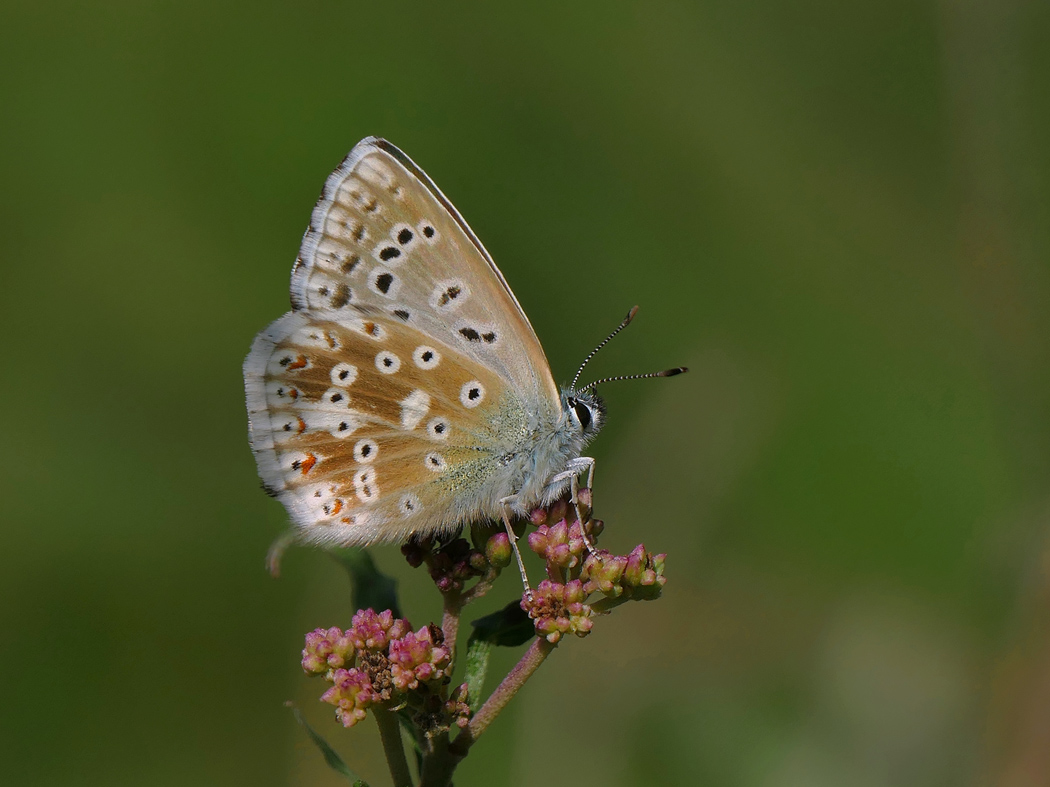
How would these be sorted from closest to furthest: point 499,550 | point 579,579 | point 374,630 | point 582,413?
point 374,630 → point 579,579 → point 499,550 → point 582,413

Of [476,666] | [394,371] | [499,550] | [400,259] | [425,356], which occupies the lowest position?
[476,666]

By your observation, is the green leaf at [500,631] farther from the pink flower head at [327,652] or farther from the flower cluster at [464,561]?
the pink flower head at [327,652]

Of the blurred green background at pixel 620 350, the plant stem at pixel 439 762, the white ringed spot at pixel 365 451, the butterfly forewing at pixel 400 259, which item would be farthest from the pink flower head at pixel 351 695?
the blurred green background at pixel 620 350

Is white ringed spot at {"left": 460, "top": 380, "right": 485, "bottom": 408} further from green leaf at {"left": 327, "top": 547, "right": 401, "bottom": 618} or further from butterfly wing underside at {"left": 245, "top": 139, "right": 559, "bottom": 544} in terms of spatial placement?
green leaf at {"left": 327, "top": 547, "right": 401, "bottom": 618}

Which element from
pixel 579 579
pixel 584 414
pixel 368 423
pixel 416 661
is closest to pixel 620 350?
pixel 584 414

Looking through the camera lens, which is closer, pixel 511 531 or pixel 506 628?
pixel 506 628

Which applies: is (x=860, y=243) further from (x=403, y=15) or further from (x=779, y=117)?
(x=403, y=15)

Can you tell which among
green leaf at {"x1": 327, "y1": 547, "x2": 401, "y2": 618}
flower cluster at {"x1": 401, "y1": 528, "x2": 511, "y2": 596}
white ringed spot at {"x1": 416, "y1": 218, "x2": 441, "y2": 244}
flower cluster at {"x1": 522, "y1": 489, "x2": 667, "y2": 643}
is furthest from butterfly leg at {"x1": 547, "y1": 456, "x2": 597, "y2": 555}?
white ringed spot at {"x1": 416, "y1": 218, "x2": 441, "y2": 244}

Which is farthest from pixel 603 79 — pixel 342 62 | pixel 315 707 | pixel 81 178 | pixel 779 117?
pixel 315 707

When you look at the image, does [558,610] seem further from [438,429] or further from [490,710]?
[438,429]
